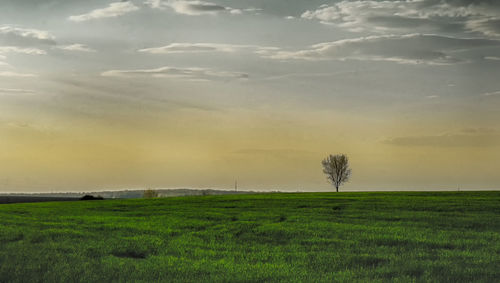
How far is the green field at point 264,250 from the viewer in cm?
1764

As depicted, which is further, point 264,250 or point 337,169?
point 337,169

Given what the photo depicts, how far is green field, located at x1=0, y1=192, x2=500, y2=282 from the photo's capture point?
57.9 ft

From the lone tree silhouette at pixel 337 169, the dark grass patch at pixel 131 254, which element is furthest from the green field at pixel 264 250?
the lone tree silhouette at pixel 337 169

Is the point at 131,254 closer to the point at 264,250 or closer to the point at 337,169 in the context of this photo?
the point at 264,250

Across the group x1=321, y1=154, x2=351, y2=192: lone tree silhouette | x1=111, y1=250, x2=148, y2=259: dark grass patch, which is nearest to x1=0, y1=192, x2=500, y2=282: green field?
x1=111, y1=250, x2=148, y2=259: dark grass patch

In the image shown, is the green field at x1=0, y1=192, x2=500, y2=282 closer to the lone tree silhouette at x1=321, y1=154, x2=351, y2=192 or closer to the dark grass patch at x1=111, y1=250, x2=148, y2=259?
the dark grass patch at x1=111, y1=250, x2=148, y2=259

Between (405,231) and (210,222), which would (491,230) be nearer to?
(405,231)

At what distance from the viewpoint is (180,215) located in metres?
40.8

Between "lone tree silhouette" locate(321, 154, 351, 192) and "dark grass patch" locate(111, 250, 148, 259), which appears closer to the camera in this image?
"dark grass patch" locate(111, 250, 148, 259)

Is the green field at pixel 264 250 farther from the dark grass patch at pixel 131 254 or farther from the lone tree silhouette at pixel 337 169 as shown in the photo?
the lone tree silhouette at pixel 337 169

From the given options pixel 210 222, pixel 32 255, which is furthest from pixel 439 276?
pixel 210 222

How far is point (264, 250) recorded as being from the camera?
2234cm

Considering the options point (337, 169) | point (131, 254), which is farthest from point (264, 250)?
point (337, 169)

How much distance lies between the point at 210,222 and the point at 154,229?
475 centimetres
